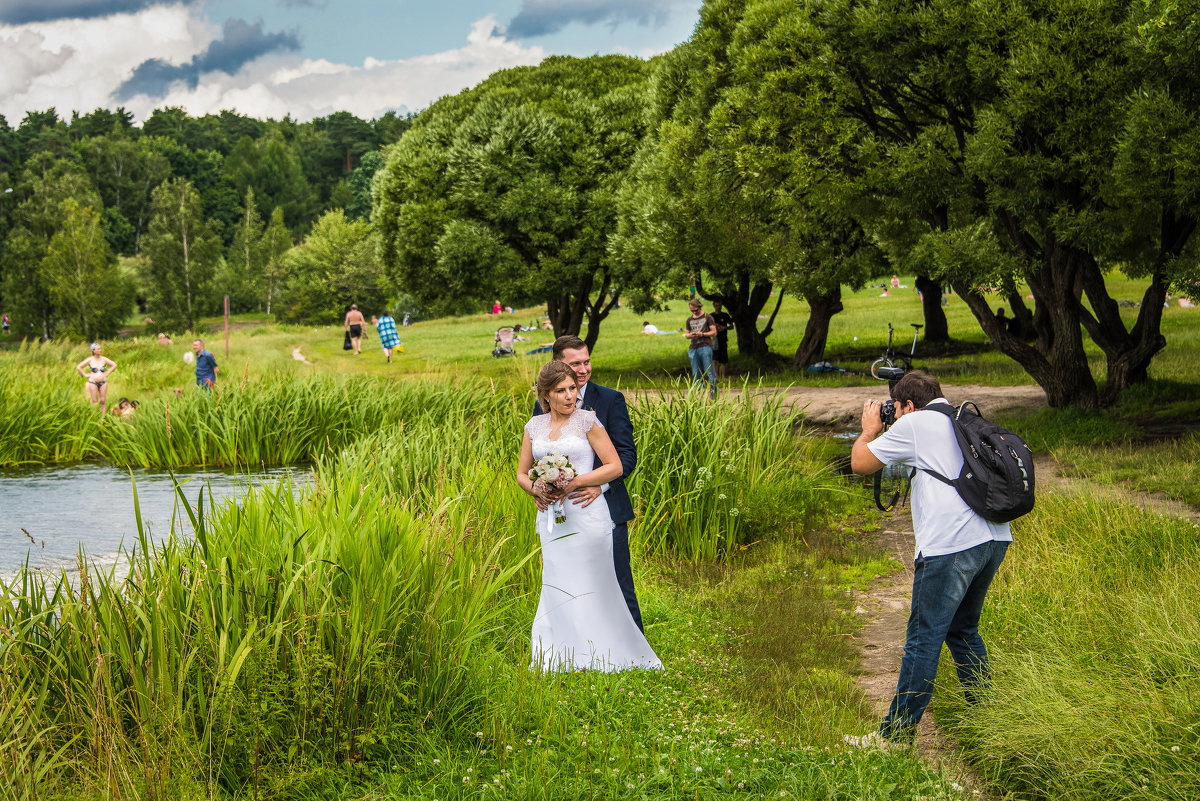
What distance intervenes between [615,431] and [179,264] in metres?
67.1

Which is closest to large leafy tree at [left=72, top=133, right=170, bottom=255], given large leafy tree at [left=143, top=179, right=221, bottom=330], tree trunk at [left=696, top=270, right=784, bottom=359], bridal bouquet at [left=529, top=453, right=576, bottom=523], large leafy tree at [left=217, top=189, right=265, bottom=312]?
large leafy tree at [left=217, top=189, right=265, bottom=312]

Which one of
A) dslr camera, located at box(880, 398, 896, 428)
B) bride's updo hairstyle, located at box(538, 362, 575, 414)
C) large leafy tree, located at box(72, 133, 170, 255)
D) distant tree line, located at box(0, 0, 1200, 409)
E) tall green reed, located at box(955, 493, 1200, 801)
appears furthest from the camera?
large leafy tree, located at box(72, 133, 170, 255)

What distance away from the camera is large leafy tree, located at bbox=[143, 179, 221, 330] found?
2559 inches

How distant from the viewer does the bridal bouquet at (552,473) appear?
5.32m

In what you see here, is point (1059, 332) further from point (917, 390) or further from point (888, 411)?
point (917, 390)

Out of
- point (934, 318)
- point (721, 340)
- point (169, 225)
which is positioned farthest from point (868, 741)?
point (169, 225)

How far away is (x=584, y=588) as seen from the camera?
219 inches

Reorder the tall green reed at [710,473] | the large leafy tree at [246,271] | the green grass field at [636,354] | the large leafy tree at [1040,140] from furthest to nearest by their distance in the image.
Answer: the large leafy tree at [246,271] < the green grass field at [636,354] < the large leafy tree at [1040,140] < the tall green reed at [710,473]

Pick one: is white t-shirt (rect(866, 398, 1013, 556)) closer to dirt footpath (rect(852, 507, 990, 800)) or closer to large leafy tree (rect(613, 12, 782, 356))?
dirt footpath (rect(852, 507, 990, 800))

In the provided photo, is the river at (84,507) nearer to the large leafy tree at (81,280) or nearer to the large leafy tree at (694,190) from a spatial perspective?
the large leafy tree at (694,190)

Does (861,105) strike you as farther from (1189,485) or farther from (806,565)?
(806,565)

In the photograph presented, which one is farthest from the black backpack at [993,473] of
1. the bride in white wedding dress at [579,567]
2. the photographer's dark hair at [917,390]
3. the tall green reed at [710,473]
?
the tall green reed at [710,473]

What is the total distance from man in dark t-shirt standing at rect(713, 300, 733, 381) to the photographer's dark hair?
15.9 metres

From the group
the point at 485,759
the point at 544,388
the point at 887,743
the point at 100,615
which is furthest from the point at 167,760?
the point at 887,743
